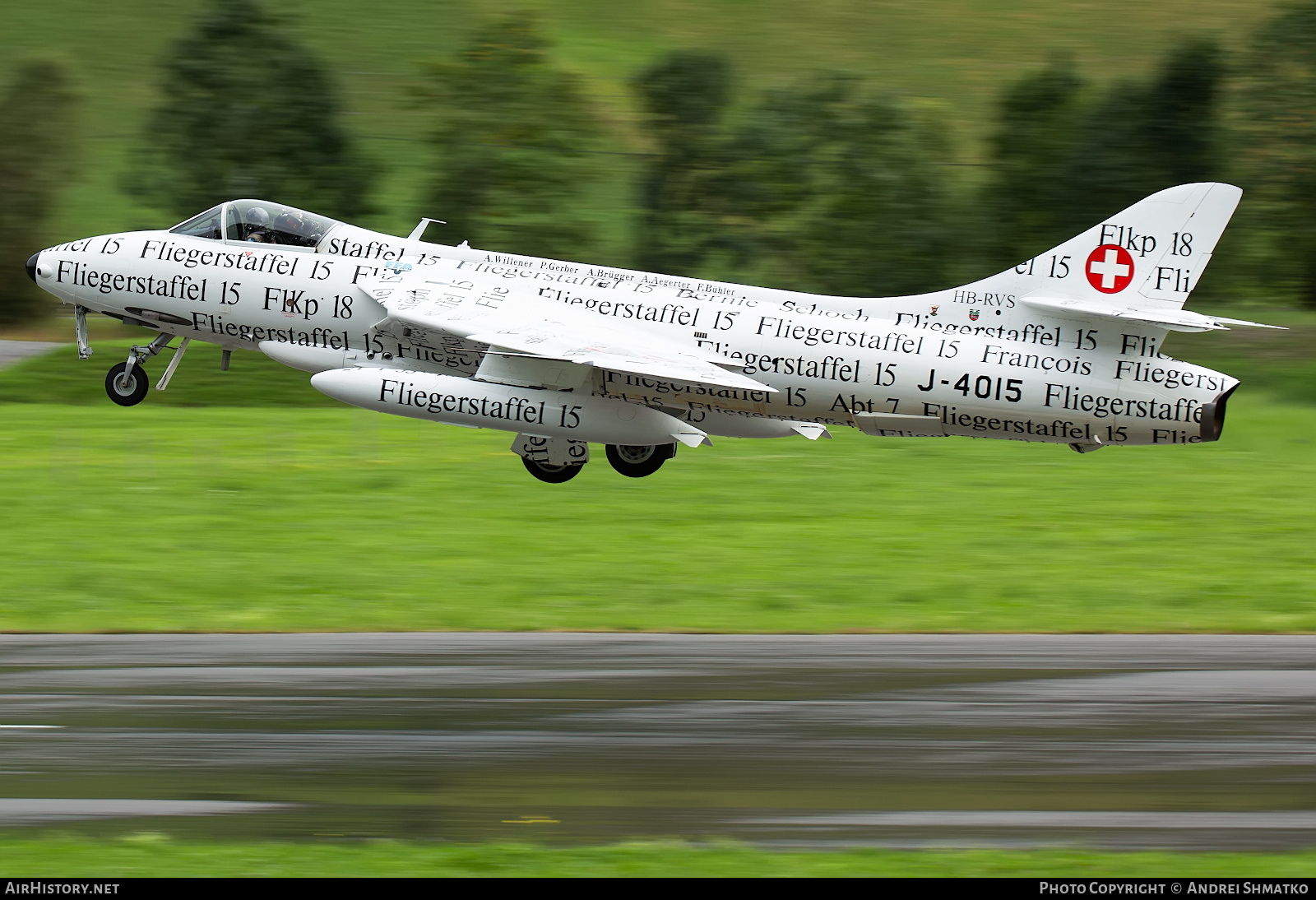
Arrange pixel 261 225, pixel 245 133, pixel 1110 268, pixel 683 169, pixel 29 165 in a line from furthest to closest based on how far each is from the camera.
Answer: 1. pixel 683 169
2. pixel 29 165
3. pixel 245 133
4. pixel 261 225
5. pixel 1110 268

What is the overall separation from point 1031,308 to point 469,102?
1047 inches

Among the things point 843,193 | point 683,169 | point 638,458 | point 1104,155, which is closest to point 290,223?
point 638,458

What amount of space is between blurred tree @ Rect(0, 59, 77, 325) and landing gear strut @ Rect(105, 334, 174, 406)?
20.4m

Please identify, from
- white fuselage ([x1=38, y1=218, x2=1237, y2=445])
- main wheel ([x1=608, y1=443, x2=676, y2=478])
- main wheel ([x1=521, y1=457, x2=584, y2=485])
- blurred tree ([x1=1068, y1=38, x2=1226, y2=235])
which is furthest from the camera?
blurred tree ([x1=1068, y1=38, x2=1226, y2=235])

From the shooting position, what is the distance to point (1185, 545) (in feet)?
54.2

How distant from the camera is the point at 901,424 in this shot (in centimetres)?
1691

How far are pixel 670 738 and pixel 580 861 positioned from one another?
6.69 ft

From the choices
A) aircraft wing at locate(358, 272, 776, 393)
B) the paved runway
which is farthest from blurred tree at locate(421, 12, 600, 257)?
the paved runway

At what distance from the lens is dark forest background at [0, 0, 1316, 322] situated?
39.4 meters

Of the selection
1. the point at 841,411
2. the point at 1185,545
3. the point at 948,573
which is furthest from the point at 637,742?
the point at 1185,545

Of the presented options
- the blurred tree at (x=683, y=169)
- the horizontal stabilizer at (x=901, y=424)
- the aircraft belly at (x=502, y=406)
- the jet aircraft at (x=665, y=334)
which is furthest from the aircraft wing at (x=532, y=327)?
the blurred tree at (x=683, y=169)

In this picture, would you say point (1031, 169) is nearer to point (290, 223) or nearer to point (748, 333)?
point (748, 333)

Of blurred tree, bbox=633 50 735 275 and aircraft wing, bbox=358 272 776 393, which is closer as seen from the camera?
aircraft wing, bbox=358 272 776 393

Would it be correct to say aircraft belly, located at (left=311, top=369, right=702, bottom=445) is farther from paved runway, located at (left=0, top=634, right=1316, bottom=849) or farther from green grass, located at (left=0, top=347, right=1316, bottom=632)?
paved runway, located at (left=0, top=634, right=1316, bottom=849)
